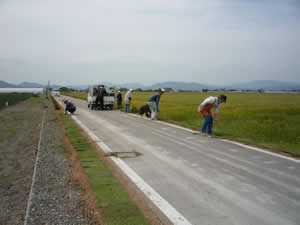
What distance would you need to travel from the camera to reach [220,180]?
5.13 meters

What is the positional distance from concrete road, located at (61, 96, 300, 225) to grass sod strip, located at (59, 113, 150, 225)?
63 centimetres

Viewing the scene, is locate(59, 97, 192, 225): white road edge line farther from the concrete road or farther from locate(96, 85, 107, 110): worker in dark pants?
locate(96, 85, 107, 110): worker in dark pants

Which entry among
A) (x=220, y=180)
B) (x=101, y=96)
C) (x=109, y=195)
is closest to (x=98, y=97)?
(x=101, y=96)

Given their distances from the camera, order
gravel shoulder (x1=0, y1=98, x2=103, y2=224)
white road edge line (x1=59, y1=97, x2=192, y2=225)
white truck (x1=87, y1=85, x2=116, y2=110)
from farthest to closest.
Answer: white truck (x1=87, y1=85, x2=116, y2=110), gravel shoulder (x1=0, y1=98, x2=103, y2=224), white road edge line (x1=59, y1=97, x2=192, y2=225)

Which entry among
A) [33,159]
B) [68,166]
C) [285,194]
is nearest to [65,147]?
[33,159]

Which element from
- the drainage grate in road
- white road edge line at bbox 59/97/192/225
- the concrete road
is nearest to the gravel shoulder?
white road edge line at bbox 59/97/192/225

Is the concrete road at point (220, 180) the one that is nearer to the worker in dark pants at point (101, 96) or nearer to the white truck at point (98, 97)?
the worker in dark pants at point (101, 96)

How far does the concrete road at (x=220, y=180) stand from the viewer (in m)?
3.76

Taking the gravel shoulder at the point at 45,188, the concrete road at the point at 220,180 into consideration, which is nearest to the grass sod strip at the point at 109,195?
the gravel shoulder at the point at 45,188

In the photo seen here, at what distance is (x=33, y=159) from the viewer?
768 centimetres

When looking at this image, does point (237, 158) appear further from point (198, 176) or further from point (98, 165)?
point (98, 165)

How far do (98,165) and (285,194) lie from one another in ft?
13.1

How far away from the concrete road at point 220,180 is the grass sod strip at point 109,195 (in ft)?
2.06

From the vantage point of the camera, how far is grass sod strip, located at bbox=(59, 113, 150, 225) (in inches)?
144
